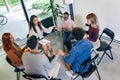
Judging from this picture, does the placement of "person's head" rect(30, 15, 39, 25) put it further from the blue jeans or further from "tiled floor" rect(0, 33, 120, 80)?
"tiled floor" rect(0, 33, 120, 80)

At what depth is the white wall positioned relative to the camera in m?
3.85

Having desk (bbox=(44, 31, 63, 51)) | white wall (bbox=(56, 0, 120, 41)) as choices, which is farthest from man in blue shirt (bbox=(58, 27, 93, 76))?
white wall (bbox=(56, 0, 120, 41))

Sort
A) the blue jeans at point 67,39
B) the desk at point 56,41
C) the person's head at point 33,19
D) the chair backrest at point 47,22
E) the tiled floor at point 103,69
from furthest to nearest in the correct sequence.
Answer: the chair backrest at point 47,22 < the desk at point 56,41 < the blue jeans at point 67,39 < the person's head at point 33,19 < the tiled floor at point 103,69

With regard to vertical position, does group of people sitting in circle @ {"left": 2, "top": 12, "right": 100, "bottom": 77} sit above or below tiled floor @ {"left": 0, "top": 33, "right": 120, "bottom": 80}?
above

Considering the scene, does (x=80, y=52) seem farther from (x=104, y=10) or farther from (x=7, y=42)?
(x=104, y=10)

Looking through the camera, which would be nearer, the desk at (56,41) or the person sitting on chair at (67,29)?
the person sitting on chair at (67,29)

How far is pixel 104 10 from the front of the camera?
13.3 feet

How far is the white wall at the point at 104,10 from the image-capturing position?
3847mm

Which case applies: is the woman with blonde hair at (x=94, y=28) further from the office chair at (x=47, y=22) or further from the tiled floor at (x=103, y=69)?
the office chair at (x=47, y=22)

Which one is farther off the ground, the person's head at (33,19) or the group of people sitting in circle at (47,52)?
the person's head at (33,19)

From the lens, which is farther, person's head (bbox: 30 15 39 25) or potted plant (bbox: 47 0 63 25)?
potted plant (bbox: 47 0 63 25)

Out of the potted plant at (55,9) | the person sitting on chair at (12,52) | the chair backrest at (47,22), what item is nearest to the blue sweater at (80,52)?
the person sitting on chair at (12,52)

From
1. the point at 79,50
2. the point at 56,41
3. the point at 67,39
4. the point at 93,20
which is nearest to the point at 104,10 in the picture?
the point at 93,20

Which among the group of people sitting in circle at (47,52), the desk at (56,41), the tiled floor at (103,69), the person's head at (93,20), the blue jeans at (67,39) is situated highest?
the person's head at (93,20)
